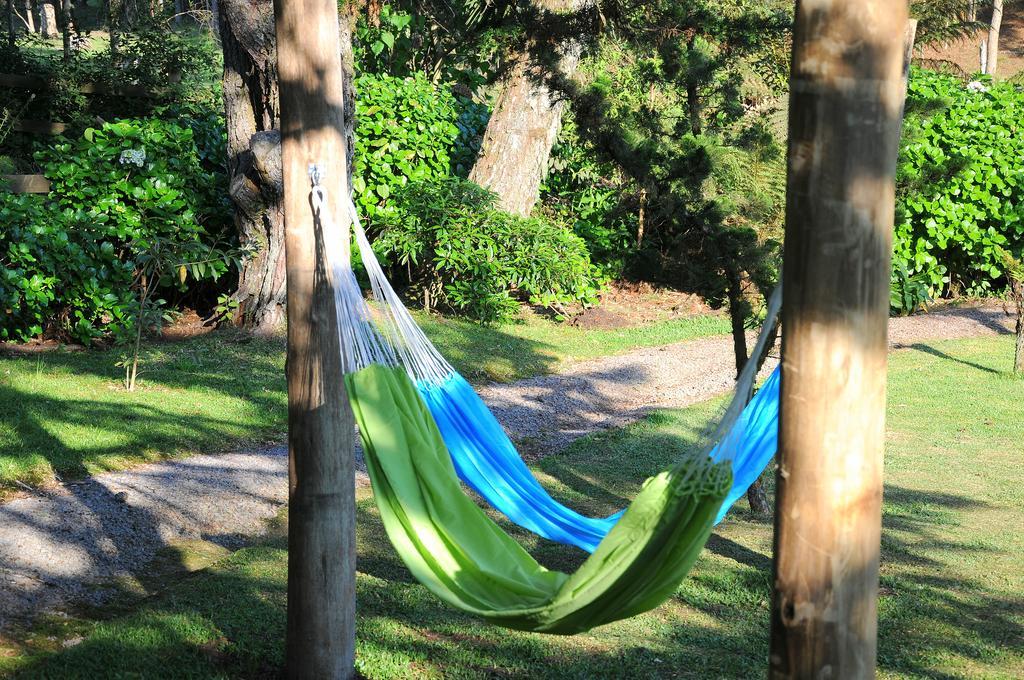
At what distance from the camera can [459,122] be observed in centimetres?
1151

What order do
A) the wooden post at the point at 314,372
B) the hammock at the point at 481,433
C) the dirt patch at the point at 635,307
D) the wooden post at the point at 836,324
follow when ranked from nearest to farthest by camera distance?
1. the wooden post at the point at 836,324
2. the wooden post at the point at 314,372
3. the hammock at the point at 481,433
4. the dirt patch at the point at 635,307

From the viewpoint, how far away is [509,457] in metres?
3.65

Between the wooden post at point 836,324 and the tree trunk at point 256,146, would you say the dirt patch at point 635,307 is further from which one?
the wooden post at point 836,324

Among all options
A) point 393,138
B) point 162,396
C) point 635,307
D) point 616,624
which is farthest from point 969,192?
point 616,624

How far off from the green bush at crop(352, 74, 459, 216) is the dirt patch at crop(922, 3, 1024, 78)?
1903 cm

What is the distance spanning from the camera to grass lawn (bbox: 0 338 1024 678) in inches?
137

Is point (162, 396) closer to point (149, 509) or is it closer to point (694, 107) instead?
point (149, 509)

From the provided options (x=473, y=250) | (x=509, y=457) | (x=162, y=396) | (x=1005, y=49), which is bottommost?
(x=162, y=396)

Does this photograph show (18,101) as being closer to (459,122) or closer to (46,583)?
(459,122)

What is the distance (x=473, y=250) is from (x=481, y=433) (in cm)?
628

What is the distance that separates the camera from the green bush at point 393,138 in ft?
Answer: 33.4

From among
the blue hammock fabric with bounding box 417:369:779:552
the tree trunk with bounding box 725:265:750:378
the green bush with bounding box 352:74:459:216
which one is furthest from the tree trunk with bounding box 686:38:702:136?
the green bush with bounding box 352:74:459:216

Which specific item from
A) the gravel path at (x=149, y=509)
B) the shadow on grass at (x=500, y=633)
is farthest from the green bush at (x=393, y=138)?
the shadow on grass at (x=500, y=633)

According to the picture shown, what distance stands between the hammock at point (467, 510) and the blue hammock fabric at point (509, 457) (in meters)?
0.06
